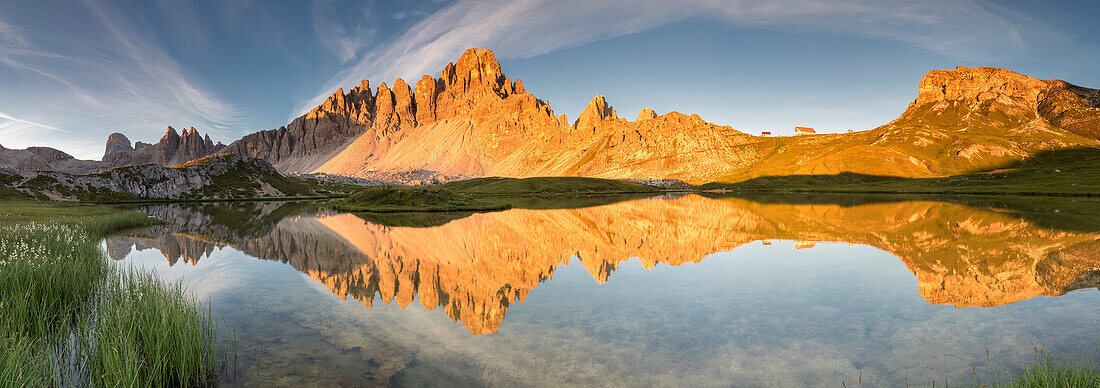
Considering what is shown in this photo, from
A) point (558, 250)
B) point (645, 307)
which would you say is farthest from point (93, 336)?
point (558, 250)

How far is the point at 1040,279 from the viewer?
63.0ft

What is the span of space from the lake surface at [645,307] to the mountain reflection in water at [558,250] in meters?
0.18

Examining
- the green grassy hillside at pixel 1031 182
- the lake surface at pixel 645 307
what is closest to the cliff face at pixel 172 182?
the lake surface at pixel 645 307

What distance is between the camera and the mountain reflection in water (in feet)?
60.0

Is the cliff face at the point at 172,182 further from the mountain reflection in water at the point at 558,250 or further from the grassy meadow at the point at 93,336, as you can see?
the grassy meadow at the point at 93,336

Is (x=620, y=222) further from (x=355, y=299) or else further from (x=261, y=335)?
(x=261, y=335)

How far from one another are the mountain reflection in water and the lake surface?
0.18 metres

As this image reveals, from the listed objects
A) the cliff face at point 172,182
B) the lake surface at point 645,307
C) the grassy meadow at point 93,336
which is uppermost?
the cliff face at point 172,182

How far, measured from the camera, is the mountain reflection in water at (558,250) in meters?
18.3

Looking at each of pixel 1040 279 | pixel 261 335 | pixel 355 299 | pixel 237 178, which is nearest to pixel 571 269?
pixel 355 299

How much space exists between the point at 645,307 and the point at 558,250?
13.9 metres

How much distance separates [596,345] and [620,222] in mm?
38296

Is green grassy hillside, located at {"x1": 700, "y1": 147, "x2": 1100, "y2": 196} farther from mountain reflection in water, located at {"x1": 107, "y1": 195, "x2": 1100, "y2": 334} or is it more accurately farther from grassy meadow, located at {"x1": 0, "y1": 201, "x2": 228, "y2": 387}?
grassy meadow, located at {"x1": 0, "y1": 201, "x2": 228, "y2": 387}

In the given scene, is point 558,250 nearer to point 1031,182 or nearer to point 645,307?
point 645,307
